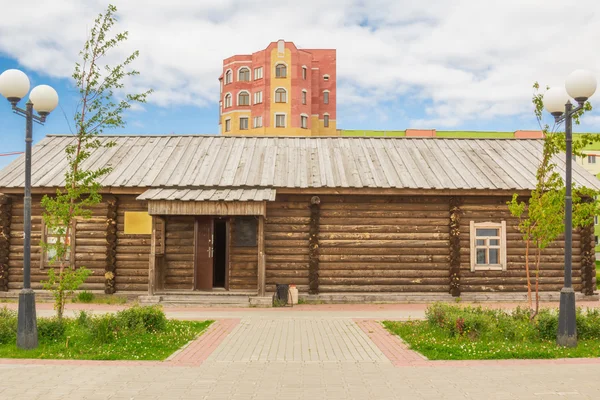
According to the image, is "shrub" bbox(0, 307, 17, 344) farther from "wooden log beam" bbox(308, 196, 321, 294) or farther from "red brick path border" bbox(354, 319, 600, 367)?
"wooden log beam" bbox(308, 196, 321, 294)

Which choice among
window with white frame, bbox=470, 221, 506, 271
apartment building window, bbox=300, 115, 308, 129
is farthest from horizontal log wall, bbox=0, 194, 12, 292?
apartment building window, bbox=300, 115, 308, 129

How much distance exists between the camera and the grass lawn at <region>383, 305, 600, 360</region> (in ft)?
31.4

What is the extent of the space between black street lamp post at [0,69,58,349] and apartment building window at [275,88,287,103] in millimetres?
53267

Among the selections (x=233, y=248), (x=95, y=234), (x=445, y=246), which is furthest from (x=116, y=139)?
(x=445, y=246)

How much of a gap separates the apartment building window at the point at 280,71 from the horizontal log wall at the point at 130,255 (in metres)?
46.7

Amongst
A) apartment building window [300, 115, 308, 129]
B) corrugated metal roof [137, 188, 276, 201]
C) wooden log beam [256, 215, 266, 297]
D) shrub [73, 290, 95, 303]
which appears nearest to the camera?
corrugated metal roof [137, 188, 276, 201]

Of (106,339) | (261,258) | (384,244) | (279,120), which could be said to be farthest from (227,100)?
(106,339)

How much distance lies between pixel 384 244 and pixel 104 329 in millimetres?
10132

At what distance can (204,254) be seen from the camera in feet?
60.7

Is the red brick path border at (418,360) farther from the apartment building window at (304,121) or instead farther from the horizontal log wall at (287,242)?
the apartment building window at (304,121)

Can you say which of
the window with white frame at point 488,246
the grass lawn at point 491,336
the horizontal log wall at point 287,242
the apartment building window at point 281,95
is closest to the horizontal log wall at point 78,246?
the horizontal log wall at point 287,242

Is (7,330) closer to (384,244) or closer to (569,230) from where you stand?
(569,230)

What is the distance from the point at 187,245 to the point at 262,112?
46.6 m

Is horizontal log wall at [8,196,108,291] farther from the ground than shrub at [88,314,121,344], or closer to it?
farther from the ground
